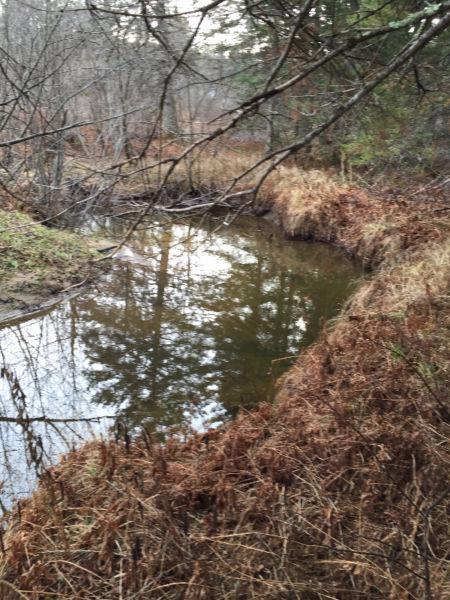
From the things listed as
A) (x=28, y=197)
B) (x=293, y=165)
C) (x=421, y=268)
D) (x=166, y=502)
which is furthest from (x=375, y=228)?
(x=166, y=502)

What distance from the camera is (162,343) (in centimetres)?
685

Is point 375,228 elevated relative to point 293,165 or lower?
lower

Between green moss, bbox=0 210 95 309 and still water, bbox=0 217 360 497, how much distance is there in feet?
1.35

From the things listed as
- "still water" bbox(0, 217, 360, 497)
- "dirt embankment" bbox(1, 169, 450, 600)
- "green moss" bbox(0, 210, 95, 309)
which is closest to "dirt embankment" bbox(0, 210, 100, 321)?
"green moss" bbox(0, 210, 95, 309)

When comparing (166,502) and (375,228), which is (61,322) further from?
(375,228)

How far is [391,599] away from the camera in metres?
2.33

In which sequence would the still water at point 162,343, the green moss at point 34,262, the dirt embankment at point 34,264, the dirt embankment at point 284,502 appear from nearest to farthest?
the dirt embankment at point 284,502 < the still water at point 162,343 < the dirt embankment at point 34,264 < the green moss at point 34,262

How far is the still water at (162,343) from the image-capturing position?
507 centimetres

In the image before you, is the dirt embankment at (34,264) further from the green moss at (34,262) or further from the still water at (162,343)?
the still water at (162,343)

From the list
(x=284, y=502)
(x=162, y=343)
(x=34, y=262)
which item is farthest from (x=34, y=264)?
(x=284, y=502)

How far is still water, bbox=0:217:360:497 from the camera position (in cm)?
507

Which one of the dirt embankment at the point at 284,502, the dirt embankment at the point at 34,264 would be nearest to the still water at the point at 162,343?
the dirt embankment at the point at 34,264

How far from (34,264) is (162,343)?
287 cm

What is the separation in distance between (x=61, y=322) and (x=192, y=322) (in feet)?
5.96
